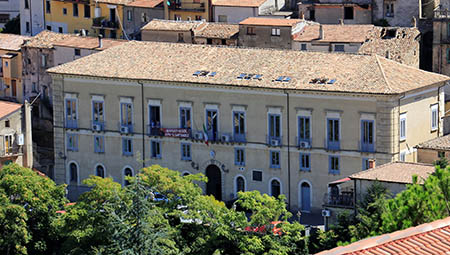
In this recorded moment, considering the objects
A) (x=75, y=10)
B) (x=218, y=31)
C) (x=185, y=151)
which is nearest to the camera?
(x=185, y=151)

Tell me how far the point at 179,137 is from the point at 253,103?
5.32 metres

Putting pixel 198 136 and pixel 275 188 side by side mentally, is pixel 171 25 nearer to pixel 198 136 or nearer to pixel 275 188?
pixel 198 136

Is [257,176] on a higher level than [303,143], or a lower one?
lower

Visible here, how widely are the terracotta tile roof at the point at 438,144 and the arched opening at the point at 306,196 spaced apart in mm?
6051

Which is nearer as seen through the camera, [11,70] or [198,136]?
[198,136]

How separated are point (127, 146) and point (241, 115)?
799 centimetres

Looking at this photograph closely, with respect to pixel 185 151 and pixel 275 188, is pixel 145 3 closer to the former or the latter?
pixel 185 151

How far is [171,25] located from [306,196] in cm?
2096

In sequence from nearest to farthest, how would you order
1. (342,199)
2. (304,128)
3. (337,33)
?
(342,199) → (304,128) → (337,33)

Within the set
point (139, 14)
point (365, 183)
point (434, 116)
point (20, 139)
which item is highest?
point (139, 14)

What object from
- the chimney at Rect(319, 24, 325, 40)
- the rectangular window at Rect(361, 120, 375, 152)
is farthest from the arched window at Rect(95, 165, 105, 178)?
the rectangular window at Rect(361, 120, 375, 152)

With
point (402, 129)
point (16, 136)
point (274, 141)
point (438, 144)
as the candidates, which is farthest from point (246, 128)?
point (16, 136)

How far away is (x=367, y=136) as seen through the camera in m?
70.0

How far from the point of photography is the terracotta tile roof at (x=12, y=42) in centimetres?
9414
